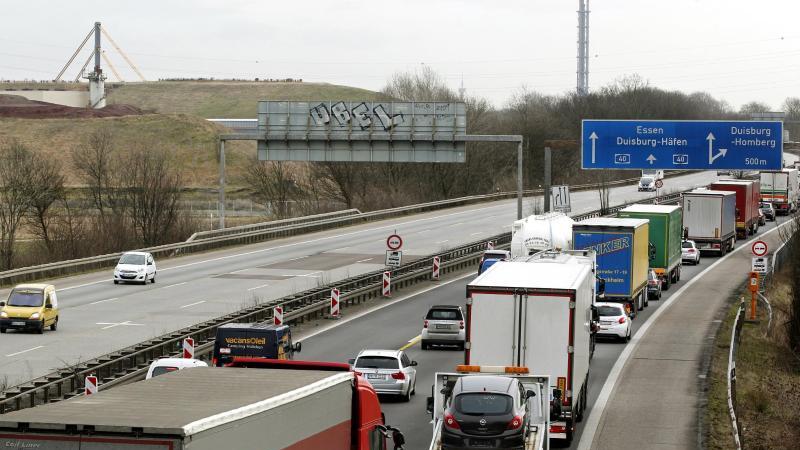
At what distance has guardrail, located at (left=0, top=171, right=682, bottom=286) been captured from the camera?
5450 cm

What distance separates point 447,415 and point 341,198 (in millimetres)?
92899

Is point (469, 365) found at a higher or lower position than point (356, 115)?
lower

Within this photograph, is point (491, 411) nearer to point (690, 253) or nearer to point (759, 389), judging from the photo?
point (759, 389)

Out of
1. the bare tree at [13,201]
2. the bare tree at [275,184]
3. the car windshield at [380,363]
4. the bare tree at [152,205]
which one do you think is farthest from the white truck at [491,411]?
the bare tree at [275,184]

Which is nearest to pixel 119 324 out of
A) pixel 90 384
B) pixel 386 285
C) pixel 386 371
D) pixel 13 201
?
pixel 386 285

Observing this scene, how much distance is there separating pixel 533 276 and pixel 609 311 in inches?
590

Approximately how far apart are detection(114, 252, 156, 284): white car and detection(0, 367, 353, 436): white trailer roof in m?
39.0

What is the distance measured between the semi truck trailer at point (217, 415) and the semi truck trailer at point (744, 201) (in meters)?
64.1

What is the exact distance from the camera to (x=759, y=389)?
3334 centimetres

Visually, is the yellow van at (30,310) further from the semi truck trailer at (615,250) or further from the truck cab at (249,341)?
the semi truck trailer at (615,250)

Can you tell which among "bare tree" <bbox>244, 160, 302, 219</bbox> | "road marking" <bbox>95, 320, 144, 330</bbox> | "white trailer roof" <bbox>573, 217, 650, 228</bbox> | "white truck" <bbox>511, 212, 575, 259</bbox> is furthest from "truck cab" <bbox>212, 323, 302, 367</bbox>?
"bare tree" <bbox>244, 160, 302, 219</bbox>

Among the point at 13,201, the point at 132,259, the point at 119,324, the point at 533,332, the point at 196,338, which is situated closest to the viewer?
the point at 533,332

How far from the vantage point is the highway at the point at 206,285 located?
36.5 m

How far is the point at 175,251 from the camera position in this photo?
216 feet
